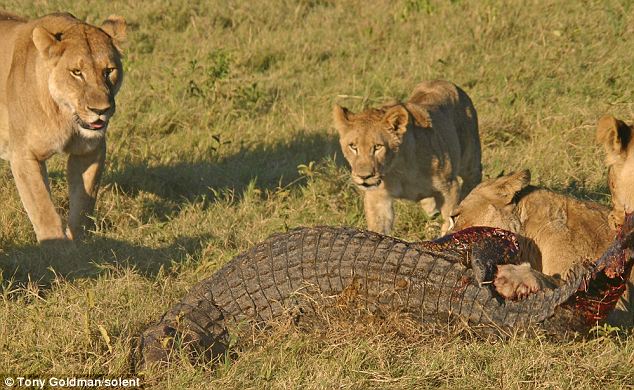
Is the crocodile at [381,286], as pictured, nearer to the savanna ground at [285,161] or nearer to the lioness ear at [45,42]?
the savanna ground at [285,161]

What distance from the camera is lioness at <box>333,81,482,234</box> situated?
22.1 feet

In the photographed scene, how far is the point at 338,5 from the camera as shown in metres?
10.7

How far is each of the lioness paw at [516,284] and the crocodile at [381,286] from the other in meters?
0.03

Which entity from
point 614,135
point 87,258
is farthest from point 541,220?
point 87,258

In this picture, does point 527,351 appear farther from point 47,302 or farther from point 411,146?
point 411,146

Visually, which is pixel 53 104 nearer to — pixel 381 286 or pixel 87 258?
pixel 87 258

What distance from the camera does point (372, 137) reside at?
22.2 feet

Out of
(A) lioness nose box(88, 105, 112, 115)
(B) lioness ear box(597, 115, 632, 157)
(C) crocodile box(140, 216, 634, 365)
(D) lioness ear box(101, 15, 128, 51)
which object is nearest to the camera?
(C) crocodile box(140, 216, 634, 365)

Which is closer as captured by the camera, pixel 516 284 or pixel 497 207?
pixel 516 284

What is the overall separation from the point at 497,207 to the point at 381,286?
1.02 m

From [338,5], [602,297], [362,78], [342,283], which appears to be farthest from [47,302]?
[338,5]

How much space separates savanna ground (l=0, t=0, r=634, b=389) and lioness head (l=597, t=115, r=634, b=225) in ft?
1.75

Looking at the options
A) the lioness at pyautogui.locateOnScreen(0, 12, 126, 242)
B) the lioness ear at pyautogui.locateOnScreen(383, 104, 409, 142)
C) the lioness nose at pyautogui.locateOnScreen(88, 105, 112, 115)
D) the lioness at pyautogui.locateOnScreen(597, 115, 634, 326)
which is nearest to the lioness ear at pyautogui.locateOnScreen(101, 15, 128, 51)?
the lioness at pyautogui.locateOnScreen(0, 12, 126, 242)

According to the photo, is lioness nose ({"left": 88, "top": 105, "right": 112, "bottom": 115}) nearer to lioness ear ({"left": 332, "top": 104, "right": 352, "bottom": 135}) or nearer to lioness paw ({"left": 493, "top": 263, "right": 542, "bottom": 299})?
lioness ear ({"left": 332, "top": 104, "right": 352, "bottom": 135})
